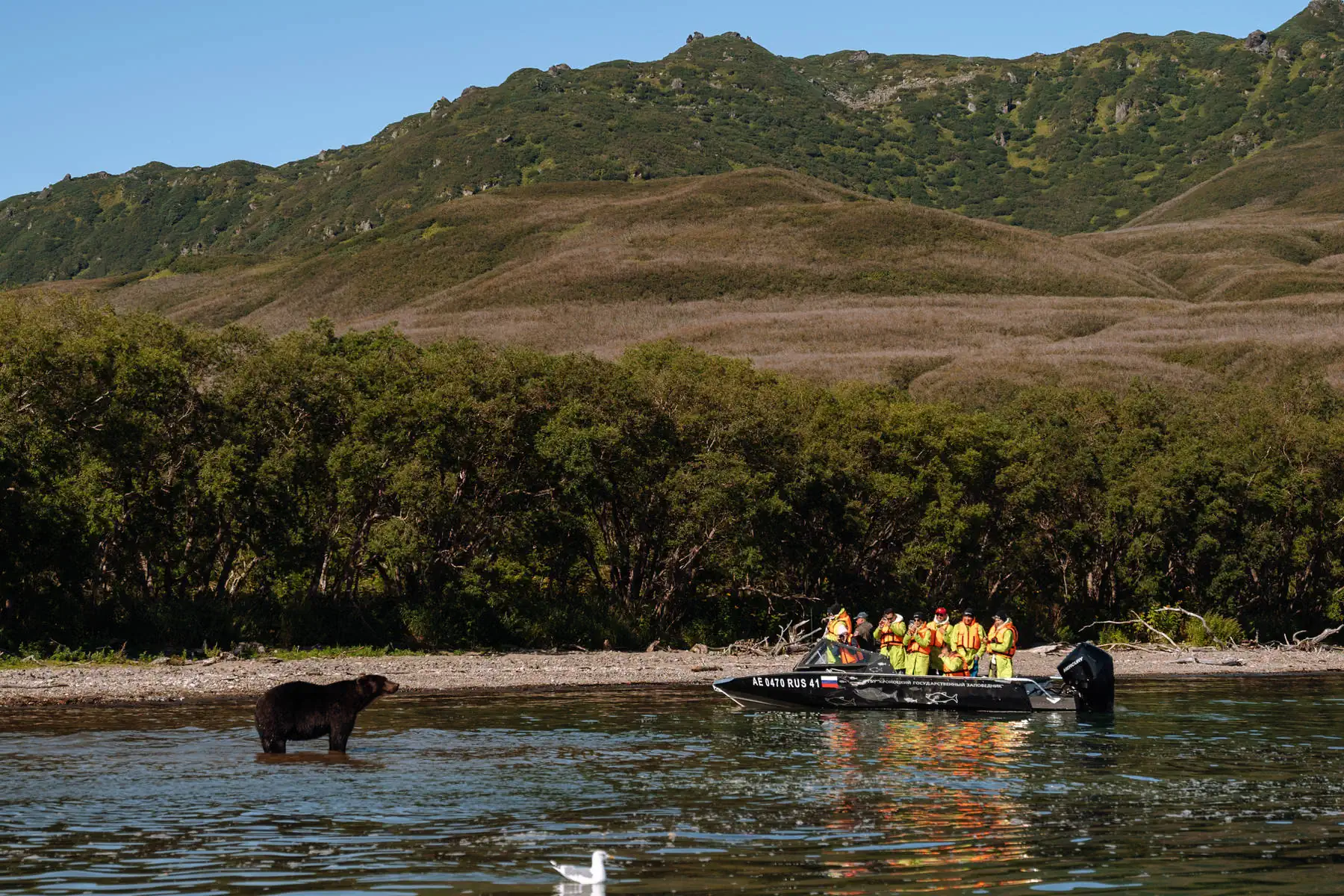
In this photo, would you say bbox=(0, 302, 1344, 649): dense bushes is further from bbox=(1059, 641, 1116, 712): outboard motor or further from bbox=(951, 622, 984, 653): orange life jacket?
bbox=(1059, 641, 1116, 712): outboard motor

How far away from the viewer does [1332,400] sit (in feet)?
264

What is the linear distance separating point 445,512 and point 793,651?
1193 centimetres

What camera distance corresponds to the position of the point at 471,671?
3975 centimetres

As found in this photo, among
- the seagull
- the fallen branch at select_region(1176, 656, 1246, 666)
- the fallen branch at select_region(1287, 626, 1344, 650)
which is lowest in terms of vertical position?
the fallen branch at select_region(1176, 656, 1246, 666)

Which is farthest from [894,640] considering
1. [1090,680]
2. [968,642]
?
[1090,680]

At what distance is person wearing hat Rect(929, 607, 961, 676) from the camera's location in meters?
33.8

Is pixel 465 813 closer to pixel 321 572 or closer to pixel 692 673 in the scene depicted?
pixel 692 673

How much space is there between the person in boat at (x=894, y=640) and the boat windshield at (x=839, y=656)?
132 cm

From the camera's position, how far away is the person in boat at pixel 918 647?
111ft

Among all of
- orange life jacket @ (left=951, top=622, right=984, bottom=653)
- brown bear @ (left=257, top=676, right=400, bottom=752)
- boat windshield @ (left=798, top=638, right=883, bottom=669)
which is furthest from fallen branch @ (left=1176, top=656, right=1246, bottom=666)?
brown bear @ (left=257, top=676, right=400, bottom=752)

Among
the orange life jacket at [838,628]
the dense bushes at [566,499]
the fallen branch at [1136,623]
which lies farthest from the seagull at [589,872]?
the fallen branch at [1136,623]

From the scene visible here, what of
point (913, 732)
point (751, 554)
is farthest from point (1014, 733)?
point (751, 554)

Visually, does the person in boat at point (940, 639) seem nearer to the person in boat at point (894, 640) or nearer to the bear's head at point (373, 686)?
the person in boat at point (894, 640)

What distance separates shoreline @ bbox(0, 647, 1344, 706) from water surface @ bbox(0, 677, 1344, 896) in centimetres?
274
